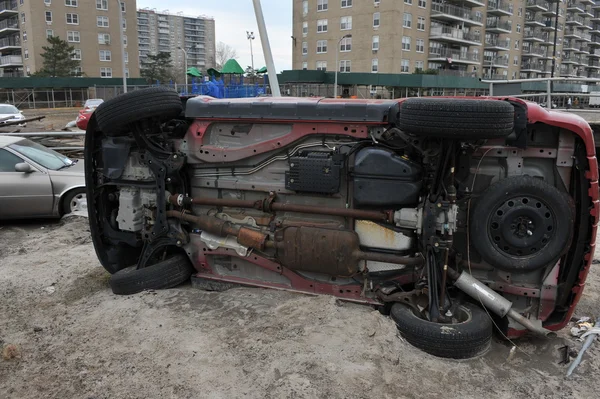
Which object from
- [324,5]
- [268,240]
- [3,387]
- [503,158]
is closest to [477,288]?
[503,158]

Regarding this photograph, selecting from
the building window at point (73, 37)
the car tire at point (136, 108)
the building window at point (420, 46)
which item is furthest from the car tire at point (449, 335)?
the building window at point (73, 37)

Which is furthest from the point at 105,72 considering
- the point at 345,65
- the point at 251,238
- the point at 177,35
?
the point at 177,35

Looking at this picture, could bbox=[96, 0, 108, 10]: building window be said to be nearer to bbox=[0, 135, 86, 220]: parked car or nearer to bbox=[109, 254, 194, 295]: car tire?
bbox=[0, 135, 86, 220]: parked car

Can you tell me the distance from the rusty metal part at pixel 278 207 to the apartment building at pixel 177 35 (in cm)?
14075

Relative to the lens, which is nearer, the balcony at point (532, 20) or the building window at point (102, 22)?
the building window at point (102, 22)

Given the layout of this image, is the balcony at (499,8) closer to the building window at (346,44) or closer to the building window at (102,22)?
the building window at (346,44)

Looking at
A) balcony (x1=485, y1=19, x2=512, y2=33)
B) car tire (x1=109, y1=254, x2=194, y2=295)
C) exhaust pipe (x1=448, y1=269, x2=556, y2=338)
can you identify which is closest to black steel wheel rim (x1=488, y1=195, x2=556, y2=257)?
exhaust pipe (x1=448, y1=269, x2=556, y2=338)

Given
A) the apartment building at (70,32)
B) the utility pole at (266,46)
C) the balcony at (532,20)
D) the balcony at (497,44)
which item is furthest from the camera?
the balcony at (532,20)

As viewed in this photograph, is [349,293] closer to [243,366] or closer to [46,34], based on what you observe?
[243,366]

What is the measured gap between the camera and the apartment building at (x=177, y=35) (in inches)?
5600

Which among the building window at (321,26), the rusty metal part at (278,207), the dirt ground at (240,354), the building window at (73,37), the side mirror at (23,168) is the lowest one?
the dirt ground at (240,354)

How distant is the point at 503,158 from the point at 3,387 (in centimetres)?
403

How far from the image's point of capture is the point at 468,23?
6506 centimetres

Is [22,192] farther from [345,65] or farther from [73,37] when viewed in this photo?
[73,37]
